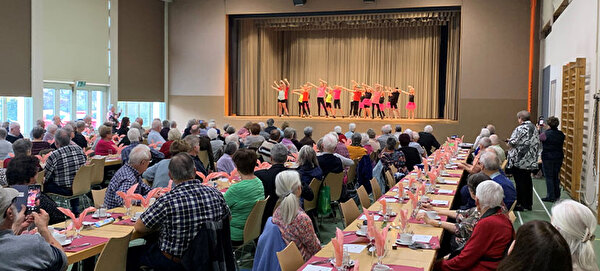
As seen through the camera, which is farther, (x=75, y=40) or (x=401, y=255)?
(x=75, y=40)

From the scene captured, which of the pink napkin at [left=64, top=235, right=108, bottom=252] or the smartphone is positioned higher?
the smartphone

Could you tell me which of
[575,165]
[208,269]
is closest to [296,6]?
[575,165]

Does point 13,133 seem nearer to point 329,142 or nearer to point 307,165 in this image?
point 329,142

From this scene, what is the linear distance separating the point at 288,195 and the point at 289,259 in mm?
618

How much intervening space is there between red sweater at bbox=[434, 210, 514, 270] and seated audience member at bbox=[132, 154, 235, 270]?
66.5 inches

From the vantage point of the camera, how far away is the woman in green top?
5.03 metres

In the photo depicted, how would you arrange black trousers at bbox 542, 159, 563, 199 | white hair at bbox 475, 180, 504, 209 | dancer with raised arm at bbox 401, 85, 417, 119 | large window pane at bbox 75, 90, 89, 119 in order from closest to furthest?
white hair at bbox 475, 180, 504, 209 → black trousers at bbox 542, 159, 563, 199 → large window pane at bbox 75, 90, 89, 119 → dancer with raised arm at bbox 401, 85, 417, 119

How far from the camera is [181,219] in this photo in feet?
12.8

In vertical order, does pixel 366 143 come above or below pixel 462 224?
above

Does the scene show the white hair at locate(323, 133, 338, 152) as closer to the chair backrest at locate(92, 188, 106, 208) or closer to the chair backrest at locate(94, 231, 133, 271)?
the chair backrest at locate(92, 188, 106, 208)

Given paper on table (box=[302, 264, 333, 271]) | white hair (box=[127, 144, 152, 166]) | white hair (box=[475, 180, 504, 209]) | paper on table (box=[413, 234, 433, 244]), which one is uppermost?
white hair (box=[127, 144, 152, 166])

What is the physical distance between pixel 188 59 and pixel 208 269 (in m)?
16.9

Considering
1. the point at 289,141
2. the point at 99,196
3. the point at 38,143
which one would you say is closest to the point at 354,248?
the point at 99,196

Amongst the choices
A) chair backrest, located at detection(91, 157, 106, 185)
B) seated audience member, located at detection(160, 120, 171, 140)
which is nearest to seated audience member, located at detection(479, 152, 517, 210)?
chair backrest, located at detection(91, 157, 106, 185)
